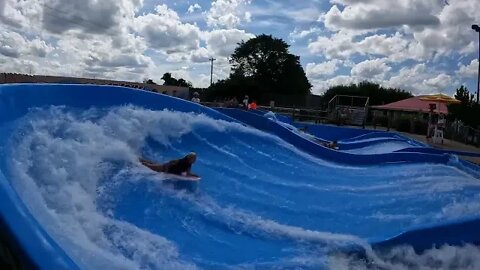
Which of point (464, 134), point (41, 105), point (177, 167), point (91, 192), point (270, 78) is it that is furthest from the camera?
point (270, 78)

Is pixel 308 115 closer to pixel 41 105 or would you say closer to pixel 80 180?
pixel 41 105

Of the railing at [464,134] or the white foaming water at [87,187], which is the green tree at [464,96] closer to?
the railing at [464,134]

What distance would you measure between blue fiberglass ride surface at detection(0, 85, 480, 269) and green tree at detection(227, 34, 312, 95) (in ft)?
144

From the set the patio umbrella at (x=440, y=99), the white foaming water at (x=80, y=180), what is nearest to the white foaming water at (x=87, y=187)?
the white foaming water at (x=80, y=180)

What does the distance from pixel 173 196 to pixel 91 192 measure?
1055 mm

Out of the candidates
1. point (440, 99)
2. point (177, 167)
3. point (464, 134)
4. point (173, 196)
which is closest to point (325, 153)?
point (177, 167)

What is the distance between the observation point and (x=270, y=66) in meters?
55.7

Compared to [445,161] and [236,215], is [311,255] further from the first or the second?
[445,161]

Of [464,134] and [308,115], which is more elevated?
[308,115]

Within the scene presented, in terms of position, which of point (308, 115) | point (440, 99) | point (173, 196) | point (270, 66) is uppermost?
point (270, 66)

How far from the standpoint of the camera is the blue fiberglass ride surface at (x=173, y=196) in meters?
3.45

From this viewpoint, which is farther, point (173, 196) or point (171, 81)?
point (171, 81)

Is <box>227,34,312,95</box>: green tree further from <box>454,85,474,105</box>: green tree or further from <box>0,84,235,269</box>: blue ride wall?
<box>0,84,235,269</box>: blue ride wall

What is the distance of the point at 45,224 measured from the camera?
3.04 metres
